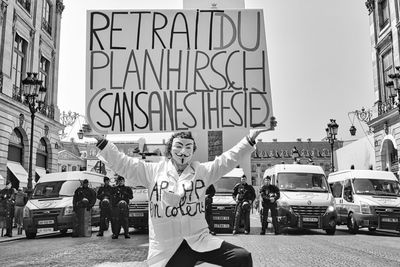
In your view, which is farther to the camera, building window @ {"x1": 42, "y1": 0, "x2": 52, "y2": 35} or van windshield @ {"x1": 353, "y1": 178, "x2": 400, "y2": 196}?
building window @ {"x1": 42, "y1": 0, "x2": 52, "y2": 35}

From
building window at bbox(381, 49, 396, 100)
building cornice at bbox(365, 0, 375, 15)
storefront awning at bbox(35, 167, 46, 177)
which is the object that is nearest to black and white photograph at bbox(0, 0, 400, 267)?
storefront awning at bbox(35, 167, 46, 177)

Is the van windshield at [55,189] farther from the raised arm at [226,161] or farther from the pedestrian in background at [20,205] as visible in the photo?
the raised arm at [226,161]

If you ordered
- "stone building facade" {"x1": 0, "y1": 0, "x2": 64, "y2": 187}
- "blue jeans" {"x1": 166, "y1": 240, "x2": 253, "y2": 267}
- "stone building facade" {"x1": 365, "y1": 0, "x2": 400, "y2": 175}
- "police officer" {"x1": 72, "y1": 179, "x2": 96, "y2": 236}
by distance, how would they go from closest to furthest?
"blue jeans" {"x1": 166, "y1": 240, "x2": 253, "y2": 267} → "police officer" {"x1": 72, "y1": 179, "x2": 96, "y2": 236} → "stone building facade" {"x1": 0, "y1": 0, "x2": 64, "y2": 187} → "stone building facade" {"x1": 365, "y1": 0, "x2": 400, "y2": 175}

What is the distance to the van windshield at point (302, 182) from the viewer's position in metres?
15.7

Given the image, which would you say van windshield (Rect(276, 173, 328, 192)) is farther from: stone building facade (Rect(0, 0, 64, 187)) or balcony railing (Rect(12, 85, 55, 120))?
balcony railing (Rect(12, 85, 55, 120))

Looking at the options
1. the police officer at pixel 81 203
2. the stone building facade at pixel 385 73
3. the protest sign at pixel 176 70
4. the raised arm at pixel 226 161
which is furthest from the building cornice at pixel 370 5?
the raised arm at pixel 226 161

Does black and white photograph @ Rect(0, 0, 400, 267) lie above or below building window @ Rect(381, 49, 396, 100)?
below

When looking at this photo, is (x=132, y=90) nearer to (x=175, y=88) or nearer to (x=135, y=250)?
(x=175, y=88)

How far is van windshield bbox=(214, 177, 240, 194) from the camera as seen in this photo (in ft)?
51.4

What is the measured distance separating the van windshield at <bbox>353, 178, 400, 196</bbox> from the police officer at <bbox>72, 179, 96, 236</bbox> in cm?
909

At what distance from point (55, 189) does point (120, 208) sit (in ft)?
11.5

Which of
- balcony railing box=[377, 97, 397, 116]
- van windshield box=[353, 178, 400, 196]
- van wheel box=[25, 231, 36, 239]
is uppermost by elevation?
→ balcony railing box=[377, 97, 397, 116]

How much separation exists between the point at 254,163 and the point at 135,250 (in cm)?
11171

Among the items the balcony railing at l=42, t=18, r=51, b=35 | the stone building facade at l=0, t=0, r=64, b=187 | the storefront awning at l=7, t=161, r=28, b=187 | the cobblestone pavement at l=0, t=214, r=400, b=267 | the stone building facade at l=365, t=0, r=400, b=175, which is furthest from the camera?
the balcony railing at l=42, t=18, r=51, b=35
